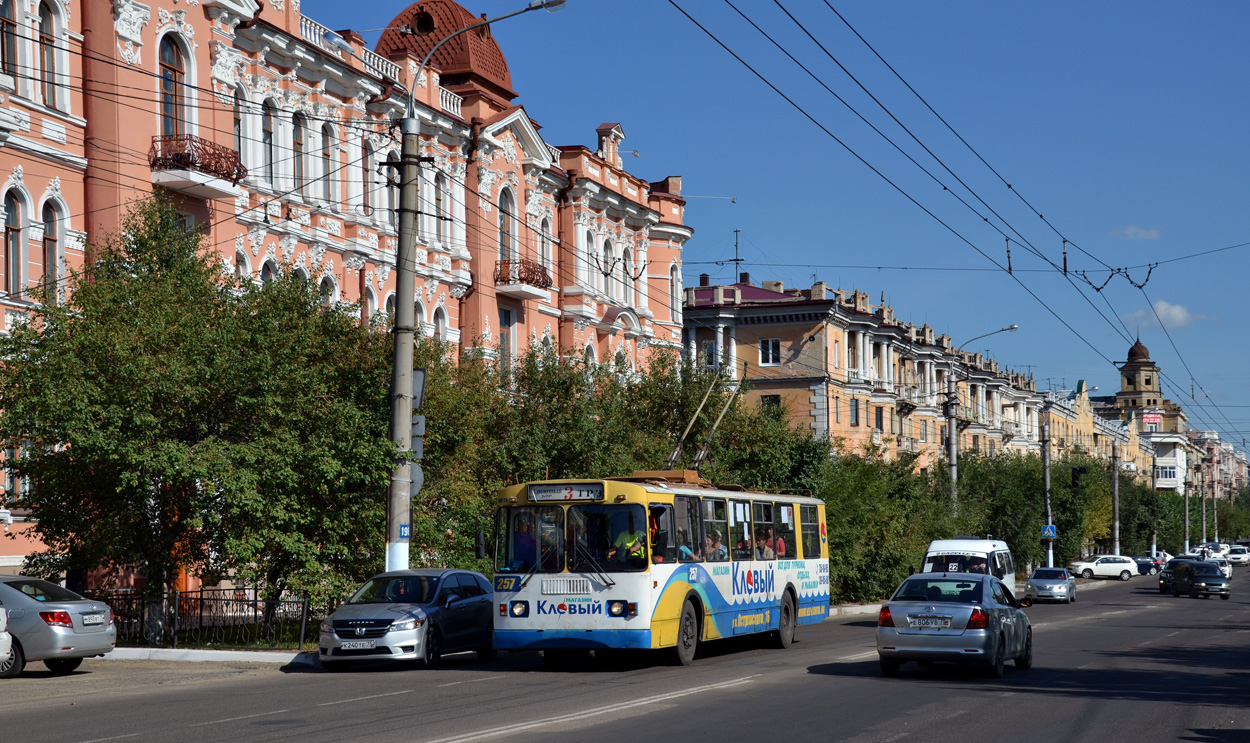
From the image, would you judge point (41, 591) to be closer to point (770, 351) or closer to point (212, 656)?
point (212, 656)

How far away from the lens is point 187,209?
105 ft

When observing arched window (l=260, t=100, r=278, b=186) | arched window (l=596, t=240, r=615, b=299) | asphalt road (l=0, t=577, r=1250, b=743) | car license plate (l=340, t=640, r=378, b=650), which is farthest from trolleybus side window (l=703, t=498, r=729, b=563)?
arched window (l=596, t=240, r=615, b=299)

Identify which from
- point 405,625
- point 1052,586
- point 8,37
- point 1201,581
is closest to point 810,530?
point 405,625

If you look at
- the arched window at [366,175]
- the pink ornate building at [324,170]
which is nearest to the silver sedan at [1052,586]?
the pink ornate building at [324,170]

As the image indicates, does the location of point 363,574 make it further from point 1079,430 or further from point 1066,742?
point 1079,430

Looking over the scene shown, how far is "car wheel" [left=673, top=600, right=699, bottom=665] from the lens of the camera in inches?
830

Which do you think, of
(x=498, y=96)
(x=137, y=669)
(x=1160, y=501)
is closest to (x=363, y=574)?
(x=137, y=669)

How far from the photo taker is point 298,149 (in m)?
36.3

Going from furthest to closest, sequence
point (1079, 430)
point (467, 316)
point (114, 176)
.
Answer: point (1079, 430) → point (467, 316) → point (114, 176)

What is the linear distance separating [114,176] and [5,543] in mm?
7937

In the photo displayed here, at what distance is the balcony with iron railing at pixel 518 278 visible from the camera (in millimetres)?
44562

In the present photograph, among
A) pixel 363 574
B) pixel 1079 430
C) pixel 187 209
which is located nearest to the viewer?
pixel 363 574

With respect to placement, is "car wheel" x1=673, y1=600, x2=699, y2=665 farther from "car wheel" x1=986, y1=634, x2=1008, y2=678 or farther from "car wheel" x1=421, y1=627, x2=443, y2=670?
"car wheel" x1=986, y1=634, x2=1008, y2=678

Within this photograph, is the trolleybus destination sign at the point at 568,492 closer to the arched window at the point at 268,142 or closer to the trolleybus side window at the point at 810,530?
the trolleybus side window at the point at 810,530
